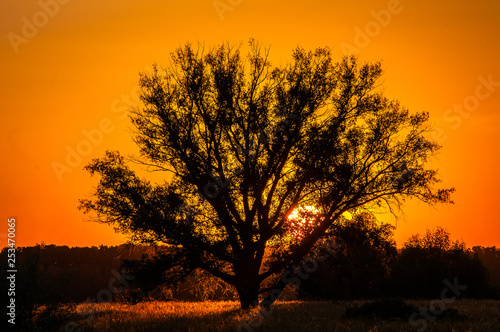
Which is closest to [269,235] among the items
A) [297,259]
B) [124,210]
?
[297,259]

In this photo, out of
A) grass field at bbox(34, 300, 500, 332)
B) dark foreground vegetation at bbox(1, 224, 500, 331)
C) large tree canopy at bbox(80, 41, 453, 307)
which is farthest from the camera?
large tree canopy at bbox(80, 41, 453, 307)

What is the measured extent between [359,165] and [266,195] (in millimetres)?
4569

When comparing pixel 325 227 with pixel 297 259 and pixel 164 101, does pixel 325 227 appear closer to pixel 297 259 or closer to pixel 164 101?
pixel 297 259

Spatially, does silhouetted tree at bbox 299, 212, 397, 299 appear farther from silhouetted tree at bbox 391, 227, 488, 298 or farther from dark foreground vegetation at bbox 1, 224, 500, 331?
silhouetted tree at bbox 391, 227, 488, 298

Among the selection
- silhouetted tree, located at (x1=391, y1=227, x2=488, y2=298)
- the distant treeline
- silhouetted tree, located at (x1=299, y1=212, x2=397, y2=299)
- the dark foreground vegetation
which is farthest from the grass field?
silhouetted tree, located at (x1=391, y1=227, x2=488, y2=298)

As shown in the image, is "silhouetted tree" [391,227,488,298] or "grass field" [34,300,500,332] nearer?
"grass field" [34,300,500,332]

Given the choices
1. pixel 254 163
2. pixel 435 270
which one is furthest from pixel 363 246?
pixel 435 270

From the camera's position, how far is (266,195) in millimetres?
25703

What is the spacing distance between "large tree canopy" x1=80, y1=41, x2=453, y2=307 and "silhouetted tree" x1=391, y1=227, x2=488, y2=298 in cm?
3096

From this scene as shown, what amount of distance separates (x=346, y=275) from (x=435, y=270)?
24707 millimetres

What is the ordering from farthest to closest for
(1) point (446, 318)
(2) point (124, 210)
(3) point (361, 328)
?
(2) point (124, 210) < (1) point (446, 318) < (3) point (361, 328)

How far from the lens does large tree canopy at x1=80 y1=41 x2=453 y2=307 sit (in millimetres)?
24562

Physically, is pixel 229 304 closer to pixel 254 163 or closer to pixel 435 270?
pixel 254 163

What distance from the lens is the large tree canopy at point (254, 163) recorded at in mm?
24562
